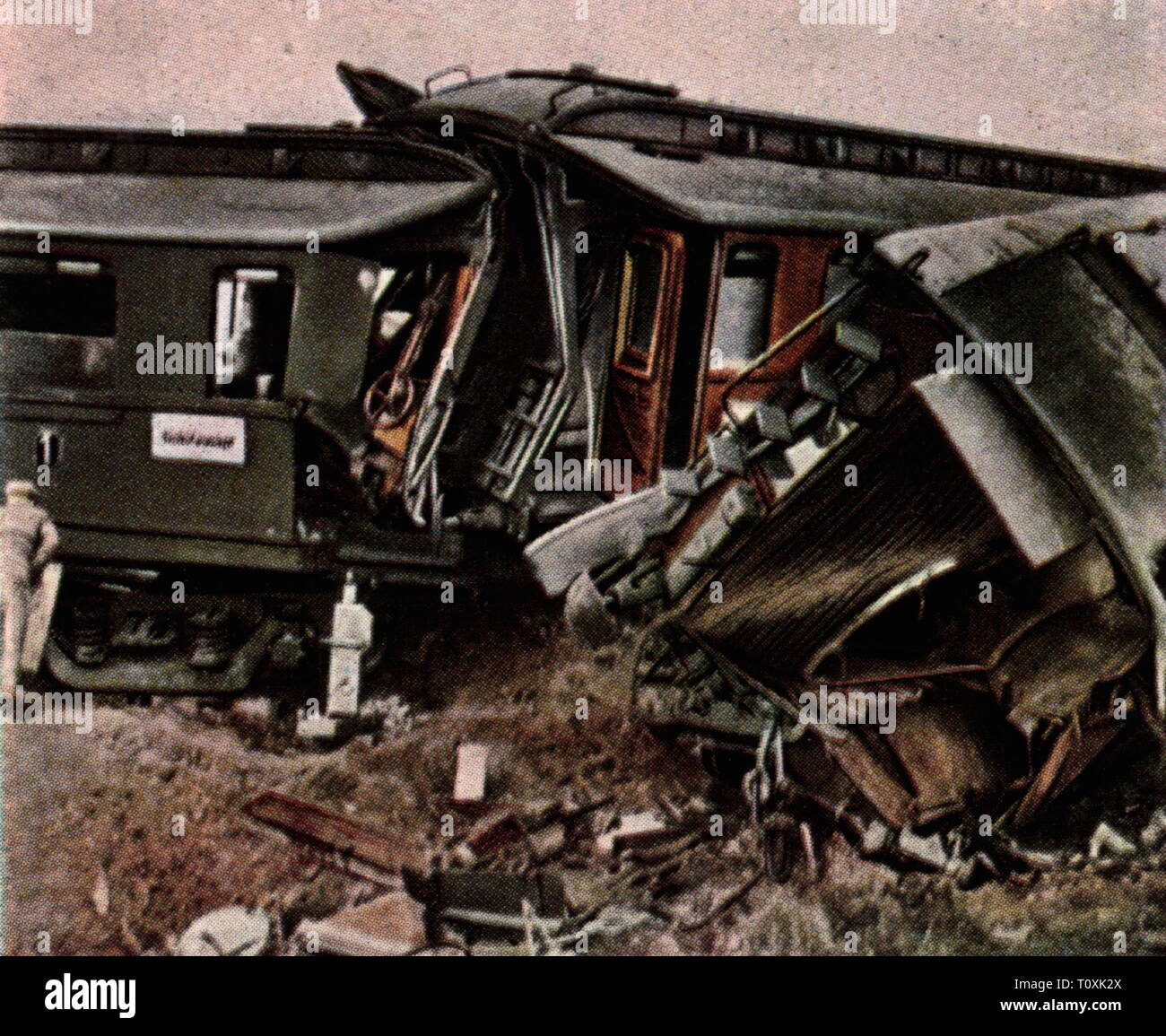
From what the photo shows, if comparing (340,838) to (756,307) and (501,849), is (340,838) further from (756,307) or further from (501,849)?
(756,307)

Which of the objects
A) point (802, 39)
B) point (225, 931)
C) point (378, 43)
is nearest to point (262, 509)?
point (225, 931)

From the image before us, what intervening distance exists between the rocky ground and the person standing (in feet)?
1.72

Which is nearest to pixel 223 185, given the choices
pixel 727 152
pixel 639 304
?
pixel 639 304

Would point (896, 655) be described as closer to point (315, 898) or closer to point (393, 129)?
point (315, 898)

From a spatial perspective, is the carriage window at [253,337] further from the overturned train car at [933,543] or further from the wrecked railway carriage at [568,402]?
the overturned train car at [933,543]

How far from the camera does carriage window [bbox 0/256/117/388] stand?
5004 mm

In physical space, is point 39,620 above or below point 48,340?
below

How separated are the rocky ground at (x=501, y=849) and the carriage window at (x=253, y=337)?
131 centimetres

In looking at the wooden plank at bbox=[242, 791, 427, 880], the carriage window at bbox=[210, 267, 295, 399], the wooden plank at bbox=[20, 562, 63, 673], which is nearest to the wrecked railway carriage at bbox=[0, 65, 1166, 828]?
the carriage window at bbox=[210, 267, 295, 399]

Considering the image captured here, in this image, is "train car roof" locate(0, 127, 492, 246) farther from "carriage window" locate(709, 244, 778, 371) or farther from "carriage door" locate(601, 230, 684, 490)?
"carriage window" locate(709, 244, 778, 371)

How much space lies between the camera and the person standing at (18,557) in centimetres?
465

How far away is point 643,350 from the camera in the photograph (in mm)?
5402

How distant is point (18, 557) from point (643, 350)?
2479 millimetres

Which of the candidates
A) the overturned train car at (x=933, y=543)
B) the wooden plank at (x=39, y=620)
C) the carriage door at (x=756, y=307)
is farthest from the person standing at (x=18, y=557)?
the carriage door at (x=756, y=307)
